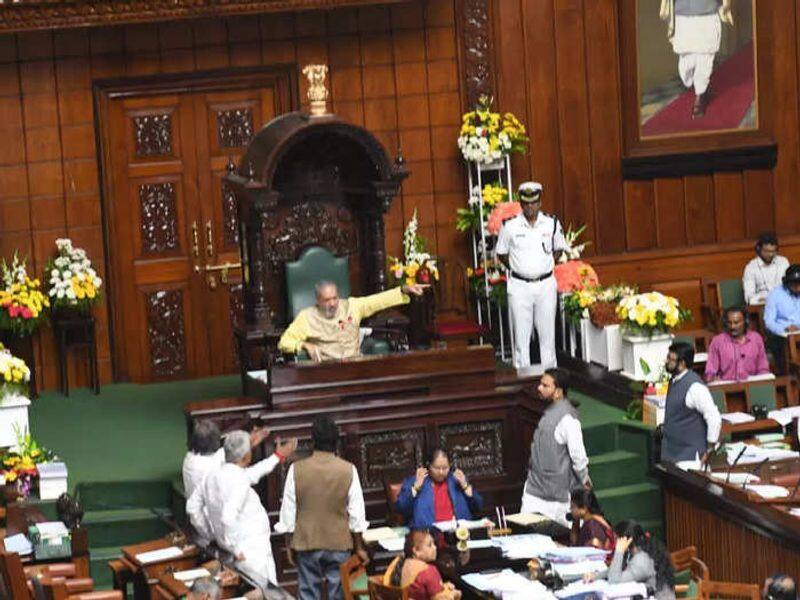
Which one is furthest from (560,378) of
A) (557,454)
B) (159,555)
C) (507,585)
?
(159,555)

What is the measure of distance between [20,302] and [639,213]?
5.67m

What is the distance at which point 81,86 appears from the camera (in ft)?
61.3

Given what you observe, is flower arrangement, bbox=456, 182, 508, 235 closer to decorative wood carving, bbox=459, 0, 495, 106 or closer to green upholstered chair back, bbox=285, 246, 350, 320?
decorative wood carving, bbox=459, 0, 495, 106

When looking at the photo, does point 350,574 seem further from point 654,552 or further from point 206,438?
point 654,552

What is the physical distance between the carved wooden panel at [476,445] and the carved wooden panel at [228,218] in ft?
14.5

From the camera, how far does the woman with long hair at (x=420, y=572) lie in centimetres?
1190

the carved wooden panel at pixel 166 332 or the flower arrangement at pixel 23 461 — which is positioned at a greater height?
the carved wooden panel at pixel 166 332

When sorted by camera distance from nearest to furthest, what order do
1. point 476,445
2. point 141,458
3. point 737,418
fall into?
point 476,445 → point 737,418 → point 141,458

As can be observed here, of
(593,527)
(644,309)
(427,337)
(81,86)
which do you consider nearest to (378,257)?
(427,337)

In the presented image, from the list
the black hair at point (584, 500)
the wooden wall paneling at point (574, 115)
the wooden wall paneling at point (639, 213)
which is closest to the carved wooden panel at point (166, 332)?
the wooden wall paneling at point (574, 115)

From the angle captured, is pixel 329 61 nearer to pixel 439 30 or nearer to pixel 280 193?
pixel 439 30

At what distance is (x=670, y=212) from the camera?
1992cm

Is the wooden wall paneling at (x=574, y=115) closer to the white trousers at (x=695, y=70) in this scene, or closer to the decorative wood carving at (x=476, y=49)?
the decorative wood carving at (x=476, y=49)

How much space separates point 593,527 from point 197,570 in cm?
233
